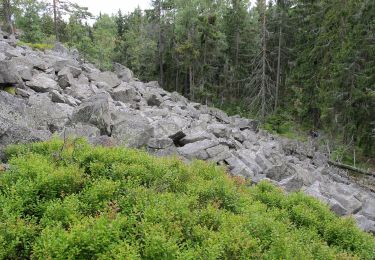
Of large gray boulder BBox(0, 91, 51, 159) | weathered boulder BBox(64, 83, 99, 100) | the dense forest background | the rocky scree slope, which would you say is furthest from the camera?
the dense forest background

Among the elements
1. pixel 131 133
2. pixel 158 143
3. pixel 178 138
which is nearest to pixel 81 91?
pixel 178 138

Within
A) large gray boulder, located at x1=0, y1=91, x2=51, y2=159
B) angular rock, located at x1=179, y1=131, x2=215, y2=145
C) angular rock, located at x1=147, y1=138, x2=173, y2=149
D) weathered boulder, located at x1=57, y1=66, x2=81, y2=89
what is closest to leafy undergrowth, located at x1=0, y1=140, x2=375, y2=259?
large gray boulder, located at x1=0, y1=91, x2=51, y2=159

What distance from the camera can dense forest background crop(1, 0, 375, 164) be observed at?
31.4 m

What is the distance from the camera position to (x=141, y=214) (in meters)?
6.98

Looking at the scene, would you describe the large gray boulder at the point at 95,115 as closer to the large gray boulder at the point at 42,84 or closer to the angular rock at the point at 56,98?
the angular rock at the point at 56,98

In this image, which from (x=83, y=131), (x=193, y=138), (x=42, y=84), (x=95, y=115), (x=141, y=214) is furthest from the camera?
(x=42, y=84)

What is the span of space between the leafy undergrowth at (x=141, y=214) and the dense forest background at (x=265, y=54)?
63.4 ft

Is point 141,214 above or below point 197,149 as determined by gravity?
above

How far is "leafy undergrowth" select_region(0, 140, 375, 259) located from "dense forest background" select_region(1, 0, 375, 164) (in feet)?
63.4

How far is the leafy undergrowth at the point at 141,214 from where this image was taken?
5941 mm

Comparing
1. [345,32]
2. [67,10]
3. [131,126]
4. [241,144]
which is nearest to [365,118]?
[345,32]

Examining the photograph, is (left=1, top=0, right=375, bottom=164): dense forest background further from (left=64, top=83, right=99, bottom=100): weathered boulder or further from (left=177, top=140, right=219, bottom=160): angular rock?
(left=64, top=83, right=99, bottom=100): weathered boulder

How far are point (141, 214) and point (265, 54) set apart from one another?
37.2 meters

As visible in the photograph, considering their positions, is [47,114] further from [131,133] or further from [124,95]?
[124,95]
